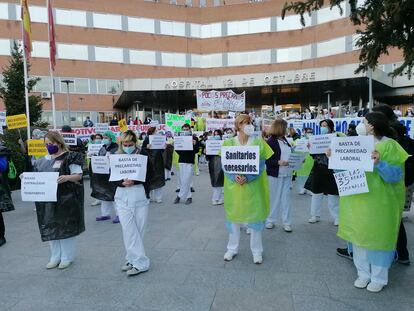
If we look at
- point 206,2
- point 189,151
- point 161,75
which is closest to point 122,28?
point 161,75

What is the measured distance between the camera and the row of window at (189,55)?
3622 centimetres

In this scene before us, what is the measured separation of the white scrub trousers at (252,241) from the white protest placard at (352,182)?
4.25 feet

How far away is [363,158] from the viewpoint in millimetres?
3711

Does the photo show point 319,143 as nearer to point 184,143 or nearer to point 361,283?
point 361,283

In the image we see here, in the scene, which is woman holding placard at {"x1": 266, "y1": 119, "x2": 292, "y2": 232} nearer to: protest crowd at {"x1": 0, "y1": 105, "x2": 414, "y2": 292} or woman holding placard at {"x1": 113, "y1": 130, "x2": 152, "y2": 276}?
protest crowd at {"x1": 0, "y1": 105, "x2": 414, "y2": 292}

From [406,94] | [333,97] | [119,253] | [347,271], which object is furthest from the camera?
[333,97]

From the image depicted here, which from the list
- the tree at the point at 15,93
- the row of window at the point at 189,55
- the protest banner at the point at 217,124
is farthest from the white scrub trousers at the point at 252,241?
the row of window at the point at 189,55

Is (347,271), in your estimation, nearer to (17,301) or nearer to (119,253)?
(119,253)

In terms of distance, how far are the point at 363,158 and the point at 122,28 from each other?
3931 centimetres

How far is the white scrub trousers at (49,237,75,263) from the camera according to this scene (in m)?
4.75

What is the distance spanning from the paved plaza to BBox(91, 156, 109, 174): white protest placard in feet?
4.46

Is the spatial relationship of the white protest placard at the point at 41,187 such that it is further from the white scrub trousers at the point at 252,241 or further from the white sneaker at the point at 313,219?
the white sneaker at the point at 313,219

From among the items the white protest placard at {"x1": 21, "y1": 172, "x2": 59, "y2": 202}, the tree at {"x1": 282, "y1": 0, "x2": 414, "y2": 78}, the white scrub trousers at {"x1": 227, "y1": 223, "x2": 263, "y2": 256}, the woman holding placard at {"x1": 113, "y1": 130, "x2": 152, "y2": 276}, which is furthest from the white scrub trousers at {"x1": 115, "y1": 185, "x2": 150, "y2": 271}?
the tree at {"x1": 282, "y1": 0, "x2": 414, "y2": 78}

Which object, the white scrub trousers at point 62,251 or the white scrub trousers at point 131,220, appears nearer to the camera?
the white scrub trousers at point 131,220
